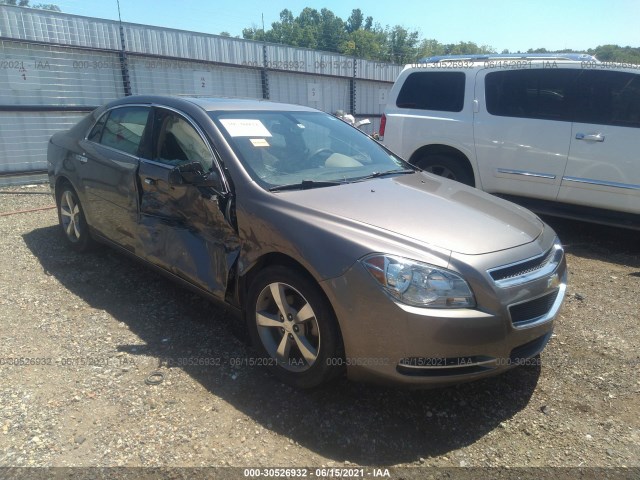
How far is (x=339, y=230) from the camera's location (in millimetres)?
2549

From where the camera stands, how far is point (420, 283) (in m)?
2.35

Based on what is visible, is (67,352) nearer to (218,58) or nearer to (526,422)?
(526,422)

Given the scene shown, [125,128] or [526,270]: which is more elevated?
[125,128]

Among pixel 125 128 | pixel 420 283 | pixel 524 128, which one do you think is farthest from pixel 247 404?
pixel 524 128

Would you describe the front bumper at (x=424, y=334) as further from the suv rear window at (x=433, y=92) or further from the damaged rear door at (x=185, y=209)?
the suv rear window at (x=433, y=92)

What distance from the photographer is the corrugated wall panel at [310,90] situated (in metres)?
12.5

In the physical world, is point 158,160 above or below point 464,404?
above

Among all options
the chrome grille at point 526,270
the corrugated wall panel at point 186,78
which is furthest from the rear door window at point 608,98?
the corrugated wall panel at point 186,78

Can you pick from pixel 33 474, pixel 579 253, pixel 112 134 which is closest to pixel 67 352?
pixel 33 474

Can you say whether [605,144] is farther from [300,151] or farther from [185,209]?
[185,209]

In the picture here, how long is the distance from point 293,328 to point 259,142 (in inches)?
53.6

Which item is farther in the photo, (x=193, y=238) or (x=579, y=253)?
(x=579, y=253)

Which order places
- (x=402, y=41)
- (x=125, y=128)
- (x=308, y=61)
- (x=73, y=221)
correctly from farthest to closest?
(x=402, y=41), (x=308, y=61), (x=73, y=221), (x=125, y=128)

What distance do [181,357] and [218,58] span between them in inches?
377
